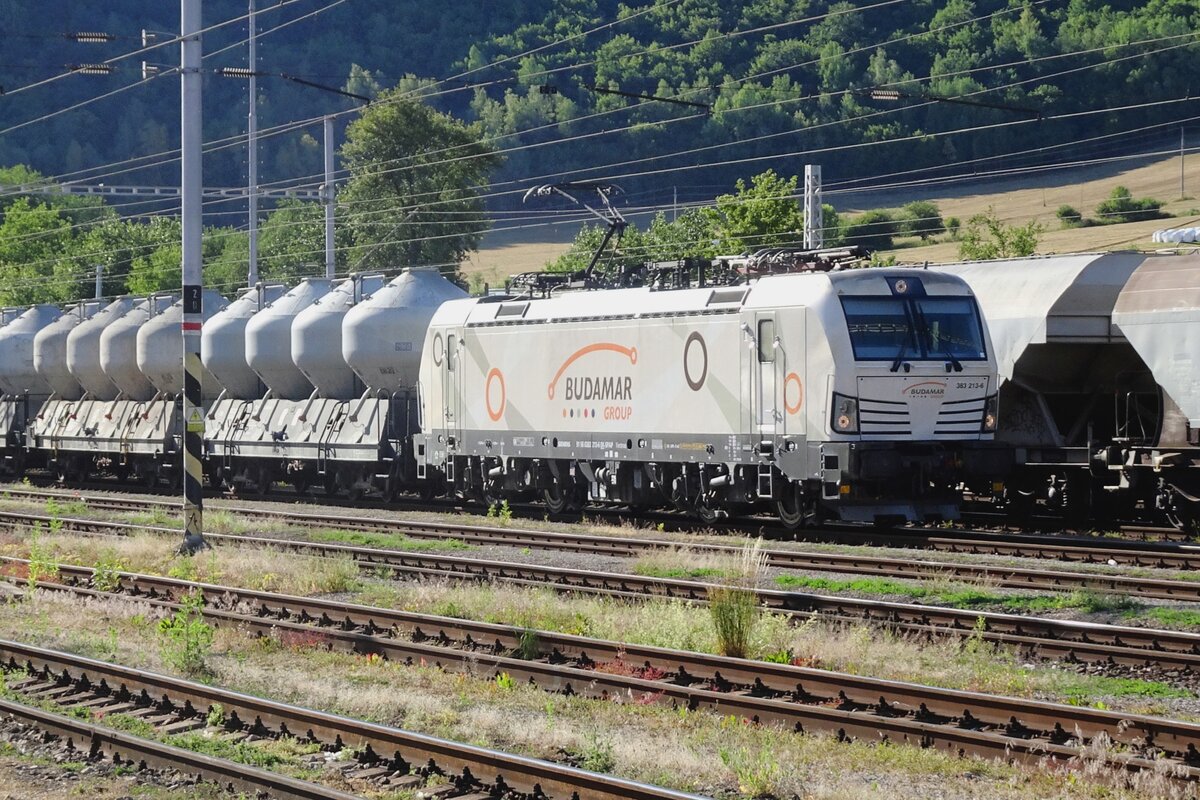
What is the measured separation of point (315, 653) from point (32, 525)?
15.7 m

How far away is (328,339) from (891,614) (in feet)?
66.3

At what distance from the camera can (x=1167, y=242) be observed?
33.4 metres

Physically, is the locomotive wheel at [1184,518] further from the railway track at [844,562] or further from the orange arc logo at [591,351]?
the orange arc logo at [591,351]

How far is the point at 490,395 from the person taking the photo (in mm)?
27016

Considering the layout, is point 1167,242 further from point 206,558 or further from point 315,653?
point 315,653

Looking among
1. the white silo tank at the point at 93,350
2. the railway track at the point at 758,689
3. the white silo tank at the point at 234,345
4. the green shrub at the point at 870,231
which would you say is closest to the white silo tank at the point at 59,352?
the white silo tank at the point at 93,350

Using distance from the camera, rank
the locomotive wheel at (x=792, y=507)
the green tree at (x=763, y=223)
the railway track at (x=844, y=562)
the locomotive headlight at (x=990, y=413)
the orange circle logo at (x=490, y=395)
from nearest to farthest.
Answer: the railway track at (x=844, y=562)
the locomotive headlight at (x=990, y=413)
the locomotive wheel at (x=792, y=507)
the orange circle logo at (x=490, y=395)
the green tree at (x=763, y=223)

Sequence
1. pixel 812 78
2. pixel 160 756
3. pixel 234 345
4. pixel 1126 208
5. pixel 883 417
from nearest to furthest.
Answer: pixel 160 756, pixel 883 417, pixel 234 345, pixel 1126 208, pixel 812 78

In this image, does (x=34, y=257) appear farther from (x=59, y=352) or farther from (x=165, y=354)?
(x=165, y=354)

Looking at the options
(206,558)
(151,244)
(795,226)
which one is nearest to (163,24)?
(151,244)

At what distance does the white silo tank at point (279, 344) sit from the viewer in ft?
112

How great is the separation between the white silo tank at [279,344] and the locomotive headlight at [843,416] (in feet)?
54.7

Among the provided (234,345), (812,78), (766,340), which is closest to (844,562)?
(766,340)

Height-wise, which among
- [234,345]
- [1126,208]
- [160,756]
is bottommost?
[160,756]
